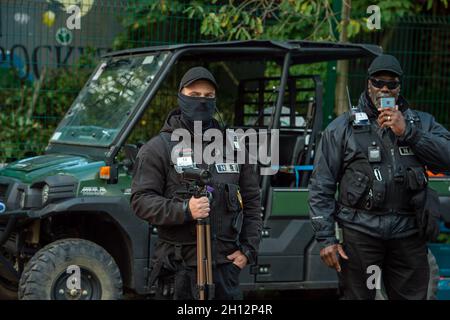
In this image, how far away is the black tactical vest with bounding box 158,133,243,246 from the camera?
14.3 ft

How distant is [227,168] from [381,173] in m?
0.89

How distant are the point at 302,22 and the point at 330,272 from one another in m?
3.44

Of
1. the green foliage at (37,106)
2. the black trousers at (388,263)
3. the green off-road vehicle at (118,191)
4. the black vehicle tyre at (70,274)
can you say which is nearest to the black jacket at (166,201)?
the black trousers at (388,263)

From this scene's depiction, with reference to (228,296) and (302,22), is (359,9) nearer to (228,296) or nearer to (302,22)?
(302,22)

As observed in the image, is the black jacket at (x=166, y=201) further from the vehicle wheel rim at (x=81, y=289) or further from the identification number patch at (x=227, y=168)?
the vehicle wheel rim at (x=81, y=289)

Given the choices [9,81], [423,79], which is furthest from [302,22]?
[9,81]

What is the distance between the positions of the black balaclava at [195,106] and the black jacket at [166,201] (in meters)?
0.05

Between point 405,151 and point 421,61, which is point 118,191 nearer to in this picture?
point 405,151

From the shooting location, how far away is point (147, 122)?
799cm

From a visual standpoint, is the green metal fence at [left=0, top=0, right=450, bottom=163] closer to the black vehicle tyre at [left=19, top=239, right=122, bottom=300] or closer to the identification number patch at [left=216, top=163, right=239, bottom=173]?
the black vehicle tyre at [left=19, top=239, right=122, bottom=300]

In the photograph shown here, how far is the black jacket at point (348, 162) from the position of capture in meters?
4.62

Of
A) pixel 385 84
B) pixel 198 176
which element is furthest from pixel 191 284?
pixel 385 84

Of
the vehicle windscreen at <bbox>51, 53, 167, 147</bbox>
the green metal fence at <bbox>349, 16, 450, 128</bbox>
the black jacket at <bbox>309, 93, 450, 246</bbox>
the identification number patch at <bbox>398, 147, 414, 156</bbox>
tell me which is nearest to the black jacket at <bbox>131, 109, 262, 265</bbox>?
the black jacket at <bbox>309, 93, 450, 246</bbox>

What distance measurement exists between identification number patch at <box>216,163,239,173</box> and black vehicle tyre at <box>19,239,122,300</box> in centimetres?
184
